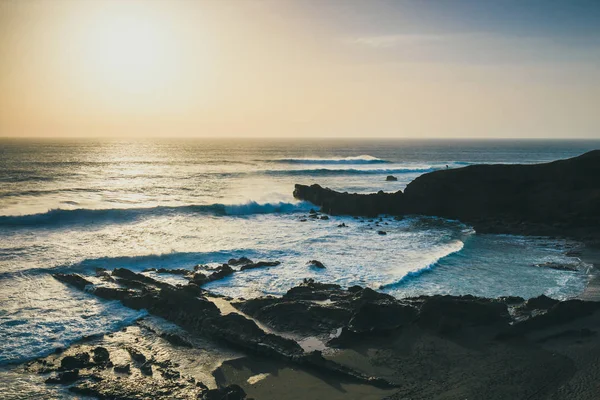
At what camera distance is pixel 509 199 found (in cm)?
3262

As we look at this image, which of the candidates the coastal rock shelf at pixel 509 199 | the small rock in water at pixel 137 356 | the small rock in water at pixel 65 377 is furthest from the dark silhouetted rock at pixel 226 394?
the coastal rock shelf at pixel 509 199

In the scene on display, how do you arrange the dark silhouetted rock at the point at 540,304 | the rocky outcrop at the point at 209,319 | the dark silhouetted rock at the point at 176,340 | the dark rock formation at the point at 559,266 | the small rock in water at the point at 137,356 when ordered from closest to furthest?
the rocky outcrop at the point at 209,319, the small rock in water at the point at 137,356, the dark silhouetted rock at the point at 176,340, the dark silhouetted rock at the point at 540,304, the dark rock formation at the point at 559,266

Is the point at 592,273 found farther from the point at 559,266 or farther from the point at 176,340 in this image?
the point at 176,340

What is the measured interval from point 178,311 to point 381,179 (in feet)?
172

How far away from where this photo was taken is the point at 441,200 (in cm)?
3553

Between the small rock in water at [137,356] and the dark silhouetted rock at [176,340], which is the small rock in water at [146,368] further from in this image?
the dark silhouetted rock at [176,340]

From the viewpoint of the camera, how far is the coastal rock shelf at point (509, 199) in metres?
29.4

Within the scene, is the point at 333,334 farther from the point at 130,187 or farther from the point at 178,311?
the point at 130,187

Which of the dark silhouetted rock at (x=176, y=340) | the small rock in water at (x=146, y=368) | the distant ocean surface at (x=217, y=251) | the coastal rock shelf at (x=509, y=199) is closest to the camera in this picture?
the small rock in water at (x=146, y=368)

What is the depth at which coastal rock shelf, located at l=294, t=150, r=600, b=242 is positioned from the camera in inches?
1157

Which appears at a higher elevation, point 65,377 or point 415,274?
point 415,274

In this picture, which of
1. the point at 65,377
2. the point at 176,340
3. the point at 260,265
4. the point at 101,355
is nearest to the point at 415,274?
the point at 260,265

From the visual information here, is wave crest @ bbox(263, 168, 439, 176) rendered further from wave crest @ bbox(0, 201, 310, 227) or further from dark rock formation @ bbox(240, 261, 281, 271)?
dark rock formation @ bbox(240, 261, 281, 271)

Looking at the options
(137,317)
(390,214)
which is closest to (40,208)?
(137,317)
